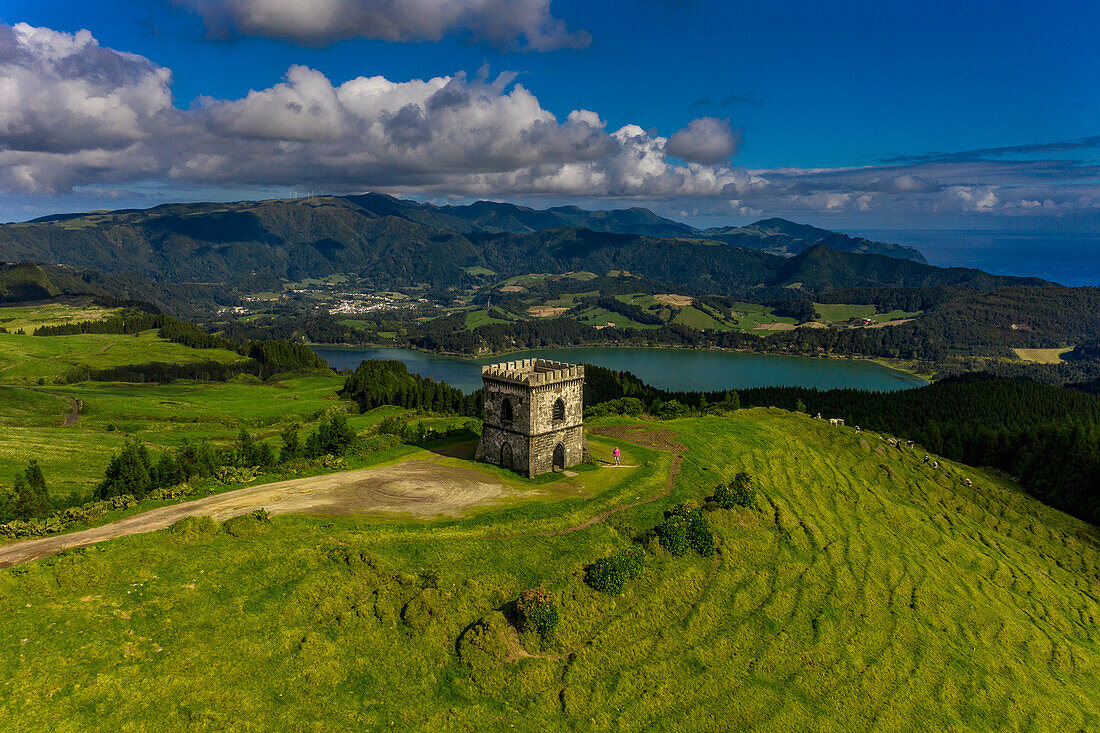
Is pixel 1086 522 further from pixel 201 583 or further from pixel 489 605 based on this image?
pixel 201 583

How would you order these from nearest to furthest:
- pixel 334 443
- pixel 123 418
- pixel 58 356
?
pixel 334 443, pixel 123 418, pixel 58 356

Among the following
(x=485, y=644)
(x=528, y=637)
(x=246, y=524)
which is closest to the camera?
(x=485, y=644)

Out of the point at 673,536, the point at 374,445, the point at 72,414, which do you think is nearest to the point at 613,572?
the point at 673,536

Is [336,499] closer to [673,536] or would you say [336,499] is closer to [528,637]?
[528,637]

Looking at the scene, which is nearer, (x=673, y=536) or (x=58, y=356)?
(x=673, y=536)

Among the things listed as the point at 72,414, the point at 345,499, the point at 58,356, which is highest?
the point at 345,499
